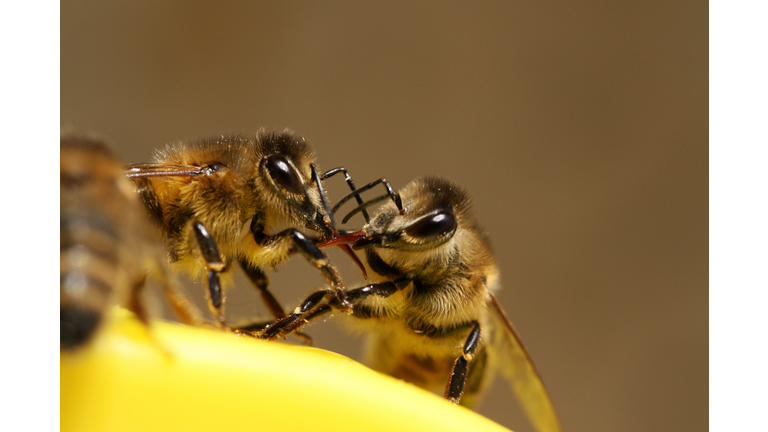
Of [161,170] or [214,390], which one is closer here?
[214,390]

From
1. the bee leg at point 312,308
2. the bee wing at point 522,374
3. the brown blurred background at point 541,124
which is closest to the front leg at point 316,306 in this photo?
the bee leg at point 312,308

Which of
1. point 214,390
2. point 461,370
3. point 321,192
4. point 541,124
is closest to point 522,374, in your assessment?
point 461,370

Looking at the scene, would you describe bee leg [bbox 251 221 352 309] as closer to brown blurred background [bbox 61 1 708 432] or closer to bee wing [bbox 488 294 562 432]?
A: bee wing [bbox 488 294 562 432]

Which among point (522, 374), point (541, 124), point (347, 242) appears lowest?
point (522, 374)

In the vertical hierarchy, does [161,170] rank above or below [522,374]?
above

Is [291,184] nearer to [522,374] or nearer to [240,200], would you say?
[240,200]

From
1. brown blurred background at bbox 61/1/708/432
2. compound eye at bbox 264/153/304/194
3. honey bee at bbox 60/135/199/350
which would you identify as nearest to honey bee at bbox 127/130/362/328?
compound eye at bbox 264/153/304/194
